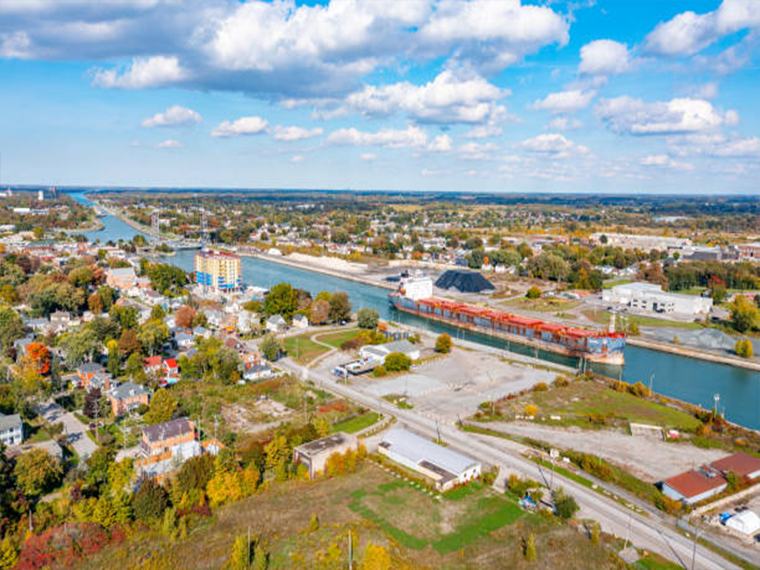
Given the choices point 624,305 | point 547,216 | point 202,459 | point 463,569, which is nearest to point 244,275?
point 624,305

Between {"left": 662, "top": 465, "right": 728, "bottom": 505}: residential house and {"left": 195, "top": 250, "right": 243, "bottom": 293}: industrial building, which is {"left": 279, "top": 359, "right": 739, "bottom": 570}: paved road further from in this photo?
{"left": 195, "top": 250, "right": 243, "bottom": 293}: industrial building

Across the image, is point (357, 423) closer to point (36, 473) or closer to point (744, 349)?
point (36, 473)

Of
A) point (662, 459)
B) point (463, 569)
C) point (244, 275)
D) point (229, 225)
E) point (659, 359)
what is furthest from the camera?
point (229, 225)

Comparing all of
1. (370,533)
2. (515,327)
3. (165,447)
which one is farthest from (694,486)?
(515,327)

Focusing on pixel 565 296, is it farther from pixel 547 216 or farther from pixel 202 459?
pixel 547 216

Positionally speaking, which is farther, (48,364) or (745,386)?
(745,386)

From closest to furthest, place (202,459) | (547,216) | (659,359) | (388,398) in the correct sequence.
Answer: (202,459) < (388,398) < (659,359) < (547,216)

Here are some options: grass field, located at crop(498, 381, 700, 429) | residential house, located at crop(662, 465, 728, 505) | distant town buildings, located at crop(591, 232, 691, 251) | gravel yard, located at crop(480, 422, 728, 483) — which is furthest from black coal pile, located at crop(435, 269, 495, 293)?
residential house, located at crop(662, 465, 728, 505)

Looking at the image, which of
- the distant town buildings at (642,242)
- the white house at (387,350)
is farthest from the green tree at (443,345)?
the distant town buildings at (642,242)
